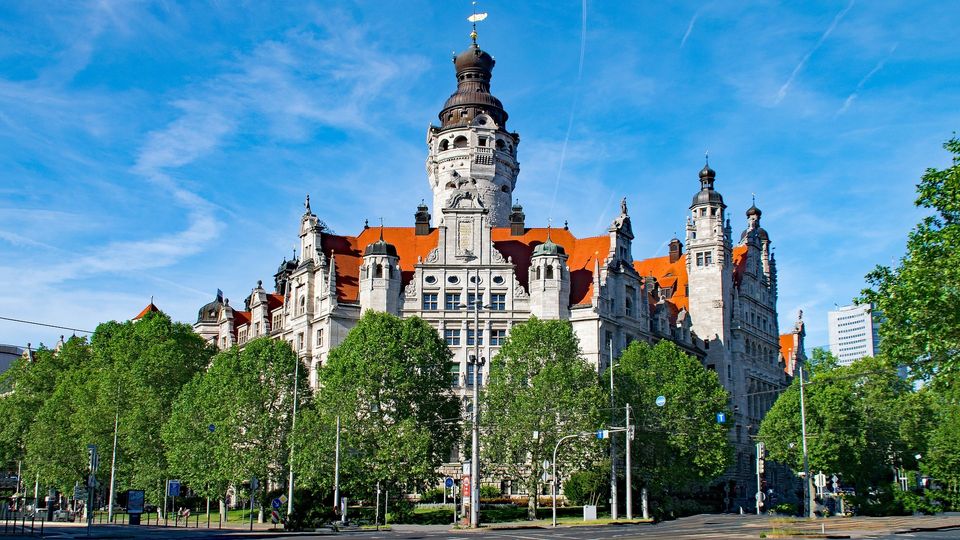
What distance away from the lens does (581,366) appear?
73.3 m

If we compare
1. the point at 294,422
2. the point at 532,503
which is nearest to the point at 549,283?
the point at 532,503

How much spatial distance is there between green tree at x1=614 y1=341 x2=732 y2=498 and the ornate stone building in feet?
17.5

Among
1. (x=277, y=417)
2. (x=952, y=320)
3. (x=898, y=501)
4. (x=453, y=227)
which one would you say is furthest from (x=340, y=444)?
(x=898, y=501)

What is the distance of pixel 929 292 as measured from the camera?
44.6m

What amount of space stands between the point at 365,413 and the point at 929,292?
39.3 metres

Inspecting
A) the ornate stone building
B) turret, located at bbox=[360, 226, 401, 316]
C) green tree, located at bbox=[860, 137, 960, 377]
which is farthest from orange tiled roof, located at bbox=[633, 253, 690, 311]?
green tree, located at bbox=[860, 137, 960, 377]

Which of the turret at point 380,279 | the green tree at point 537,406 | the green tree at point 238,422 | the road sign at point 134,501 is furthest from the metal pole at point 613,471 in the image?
the road sign at point 134,501

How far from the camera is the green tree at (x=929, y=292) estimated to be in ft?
146

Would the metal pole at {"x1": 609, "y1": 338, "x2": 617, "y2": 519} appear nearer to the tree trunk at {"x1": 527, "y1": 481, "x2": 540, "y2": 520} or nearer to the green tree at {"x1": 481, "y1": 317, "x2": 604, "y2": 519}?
the green tree at {"x1": 481, "y1": 317, "x2": 604, "y2": 519}

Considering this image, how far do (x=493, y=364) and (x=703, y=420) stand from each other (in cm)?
1845

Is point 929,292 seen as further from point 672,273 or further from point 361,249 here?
point 672,273

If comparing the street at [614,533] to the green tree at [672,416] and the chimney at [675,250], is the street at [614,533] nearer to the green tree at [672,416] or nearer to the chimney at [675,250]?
the green tree at [672,416]

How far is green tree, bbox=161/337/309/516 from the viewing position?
72.9 metres

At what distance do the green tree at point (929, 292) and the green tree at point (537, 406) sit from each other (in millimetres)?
26358
